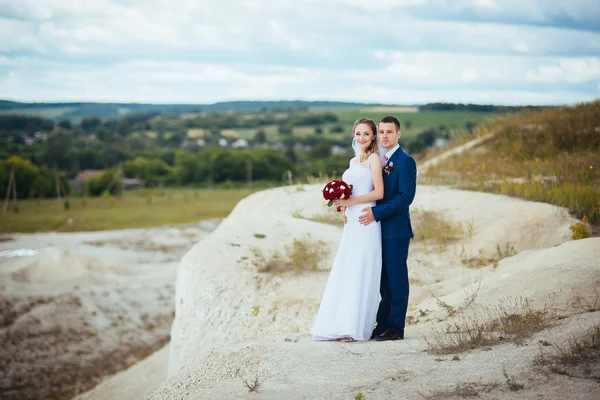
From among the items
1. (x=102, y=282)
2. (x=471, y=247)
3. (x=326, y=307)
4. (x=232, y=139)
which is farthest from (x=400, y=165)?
(x=232, y=139)

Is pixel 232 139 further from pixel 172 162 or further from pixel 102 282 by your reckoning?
pixel 102 282

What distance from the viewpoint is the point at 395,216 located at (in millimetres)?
6941

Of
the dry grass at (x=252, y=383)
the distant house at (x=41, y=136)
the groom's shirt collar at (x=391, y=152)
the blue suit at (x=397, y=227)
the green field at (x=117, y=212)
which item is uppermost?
the distant house at (x=41, y=136)

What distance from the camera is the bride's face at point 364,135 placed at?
6898mm

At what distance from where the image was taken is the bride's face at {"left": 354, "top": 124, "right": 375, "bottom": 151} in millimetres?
6898

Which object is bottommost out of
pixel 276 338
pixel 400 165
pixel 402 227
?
pixel 276 338

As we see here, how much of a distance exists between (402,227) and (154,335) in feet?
67.6

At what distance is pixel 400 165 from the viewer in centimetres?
689

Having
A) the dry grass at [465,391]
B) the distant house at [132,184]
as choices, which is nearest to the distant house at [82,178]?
the distant house at [132,184]

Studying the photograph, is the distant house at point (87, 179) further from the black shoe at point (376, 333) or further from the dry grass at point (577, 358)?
the dry grass at point (577, 358)

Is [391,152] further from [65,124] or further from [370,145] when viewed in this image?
[65,124]

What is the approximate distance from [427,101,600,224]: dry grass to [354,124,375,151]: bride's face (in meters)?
6.71

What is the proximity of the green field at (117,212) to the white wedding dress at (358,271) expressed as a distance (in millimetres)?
45143

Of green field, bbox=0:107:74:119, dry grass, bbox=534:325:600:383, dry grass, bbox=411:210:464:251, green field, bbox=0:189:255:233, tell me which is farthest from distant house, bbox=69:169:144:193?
dry grass, bbox=534:325:600:383
